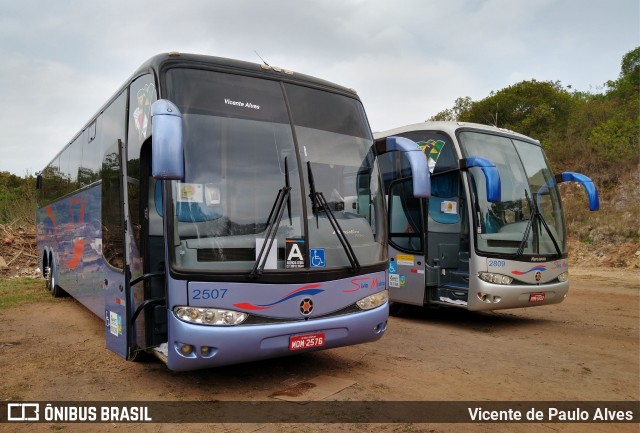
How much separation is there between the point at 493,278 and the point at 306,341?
14.2 feet

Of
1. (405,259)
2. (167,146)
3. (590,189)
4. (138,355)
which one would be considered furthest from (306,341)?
(590,189)

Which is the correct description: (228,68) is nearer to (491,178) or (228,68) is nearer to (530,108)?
(491,178)

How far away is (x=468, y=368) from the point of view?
622cm

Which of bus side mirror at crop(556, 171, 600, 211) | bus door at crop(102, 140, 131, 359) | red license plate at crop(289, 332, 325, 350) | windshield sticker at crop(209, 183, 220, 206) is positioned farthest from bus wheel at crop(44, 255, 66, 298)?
bus side mirror at crop(556, 171, 600, 211)

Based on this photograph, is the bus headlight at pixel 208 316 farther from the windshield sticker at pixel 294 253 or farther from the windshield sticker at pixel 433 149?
the windshield sticker at pixel 433 149

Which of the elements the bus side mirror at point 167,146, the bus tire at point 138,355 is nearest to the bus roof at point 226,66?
the bus side mirror at point 167,146

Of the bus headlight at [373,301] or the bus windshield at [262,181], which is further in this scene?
the bus headlight at [373,301]

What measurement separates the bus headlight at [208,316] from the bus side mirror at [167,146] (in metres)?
1.19

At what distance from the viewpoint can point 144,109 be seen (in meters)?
5.59

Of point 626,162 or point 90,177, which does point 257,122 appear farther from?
point 626,162

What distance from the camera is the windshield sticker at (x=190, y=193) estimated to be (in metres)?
4.92

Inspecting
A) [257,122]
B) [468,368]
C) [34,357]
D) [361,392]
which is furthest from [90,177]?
[468,368]

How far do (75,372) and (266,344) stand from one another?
8.67 ft

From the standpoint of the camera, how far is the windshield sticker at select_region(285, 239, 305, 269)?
5.11m
